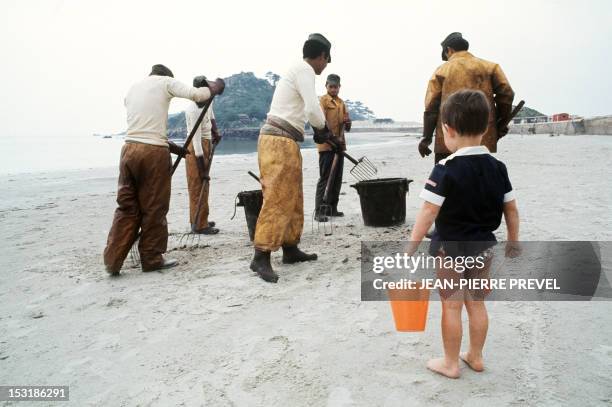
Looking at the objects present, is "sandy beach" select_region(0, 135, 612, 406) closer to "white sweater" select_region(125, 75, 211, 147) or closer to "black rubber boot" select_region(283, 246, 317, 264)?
"black rubber boot" select_region(283, 246, 317, 264)

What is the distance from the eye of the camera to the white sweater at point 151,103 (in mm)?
4062

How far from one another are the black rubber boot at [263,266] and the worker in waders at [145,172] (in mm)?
1138

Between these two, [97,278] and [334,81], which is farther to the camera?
[334,81]

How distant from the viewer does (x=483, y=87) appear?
4121mm

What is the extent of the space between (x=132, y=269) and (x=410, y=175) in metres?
7.43

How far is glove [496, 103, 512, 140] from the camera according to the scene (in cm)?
424

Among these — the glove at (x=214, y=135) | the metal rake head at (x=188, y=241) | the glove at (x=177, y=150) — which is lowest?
the metal rake head at (x=188, y=241)

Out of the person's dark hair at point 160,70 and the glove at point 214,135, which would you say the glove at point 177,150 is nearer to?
the person's dark hair at point 160,70

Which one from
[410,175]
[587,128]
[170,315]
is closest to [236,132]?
[587,128]

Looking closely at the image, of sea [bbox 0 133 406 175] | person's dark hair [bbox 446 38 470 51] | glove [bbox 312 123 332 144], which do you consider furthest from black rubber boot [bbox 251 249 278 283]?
sea [bbox 0 133 406 175]

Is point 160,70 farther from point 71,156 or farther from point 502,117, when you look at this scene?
point 71,156

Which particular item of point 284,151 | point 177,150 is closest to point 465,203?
point 284,151

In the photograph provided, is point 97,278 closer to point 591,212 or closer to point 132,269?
point 132,269

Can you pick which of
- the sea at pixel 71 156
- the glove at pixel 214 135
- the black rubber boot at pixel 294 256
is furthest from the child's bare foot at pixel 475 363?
the sea at pixel 71 156
